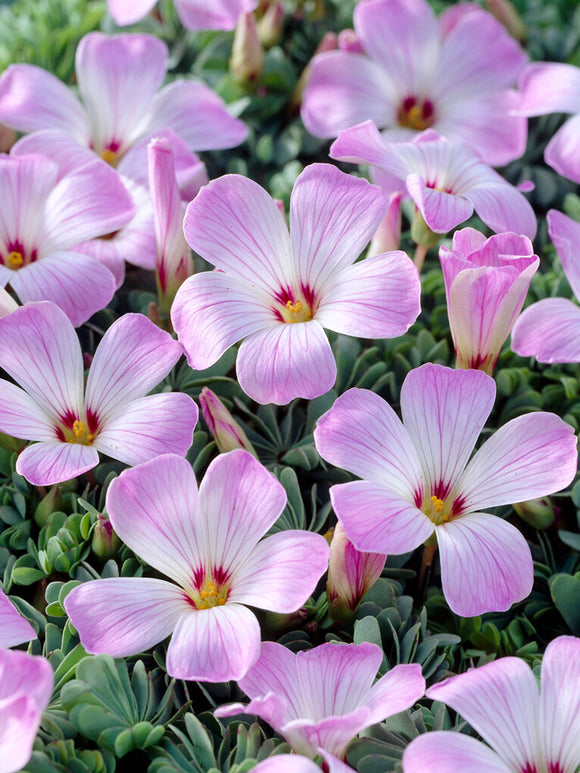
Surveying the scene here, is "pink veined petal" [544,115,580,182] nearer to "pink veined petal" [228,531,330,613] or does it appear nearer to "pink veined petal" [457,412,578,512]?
"pink veined petal" [457,412,578,512]

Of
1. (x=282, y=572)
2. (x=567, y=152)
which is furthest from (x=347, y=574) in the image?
(x=567, y=152)

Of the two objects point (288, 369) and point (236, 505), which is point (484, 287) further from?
point (236, 505)

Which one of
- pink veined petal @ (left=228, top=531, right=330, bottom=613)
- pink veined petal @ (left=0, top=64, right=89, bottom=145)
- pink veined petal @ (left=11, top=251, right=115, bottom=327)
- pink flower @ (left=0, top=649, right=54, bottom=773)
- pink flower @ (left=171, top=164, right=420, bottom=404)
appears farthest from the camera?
pink veined petal @ (left=0, top=64, right=89, bottom=145)

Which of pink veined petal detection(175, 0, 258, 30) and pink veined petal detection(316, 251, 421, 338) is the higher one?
pink veined petal detection(175, 0, 258, 30)

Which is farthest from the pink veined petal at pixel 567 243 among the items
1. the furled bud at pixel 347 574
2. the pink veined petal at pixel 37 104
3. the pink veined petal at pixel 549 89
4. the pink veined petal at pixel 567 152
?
the pink veined petal at pixel 37 104

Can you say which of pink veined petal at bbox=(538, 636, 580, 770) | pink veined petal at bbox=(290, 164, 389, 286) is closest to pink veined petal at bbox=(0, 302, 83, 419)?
pink veined petal at bbox=(290, 164, 389, 286)

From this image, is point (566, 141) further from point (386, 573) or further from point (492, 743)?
point (492, 743)
